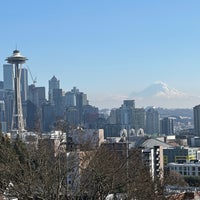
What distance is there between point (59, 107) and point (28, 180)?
15014cm

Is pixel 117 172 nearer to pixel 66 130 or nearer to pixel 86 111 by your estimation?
pixel 66 130

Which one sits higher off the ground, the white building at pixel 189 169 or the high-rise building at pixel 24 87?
the high-rise building at pixel 24 87

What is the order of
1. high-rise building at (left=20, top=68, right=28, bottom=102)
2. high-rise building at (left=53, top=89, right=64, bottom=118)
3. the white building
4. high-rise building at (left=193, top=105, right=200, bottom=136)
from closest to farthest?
1. the white building
2. high-rise building at (left=193, top=105, right=200, bottom=136)
3. high-rise building at (left=53, top=89, right=64, bottom=118)
4. high-rise building at (left=20, top=68, right=28, bottom=102)

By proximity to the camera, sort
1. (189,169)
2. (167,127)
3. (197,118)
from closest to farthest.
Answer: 1. (189,169)
2. (197,118)
3. (167,127)

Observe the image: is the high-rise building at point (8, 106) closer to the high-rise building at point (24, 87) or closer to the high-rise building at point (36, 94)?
the high-rise building at point (24, 87)

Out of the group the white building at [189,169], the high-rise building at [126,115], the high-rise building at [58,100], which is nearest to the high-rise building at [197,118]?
the high-rise building at [126,115]

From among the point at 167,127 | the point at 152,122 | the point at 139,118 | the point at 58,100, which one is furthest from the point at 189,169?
the point at 58,100

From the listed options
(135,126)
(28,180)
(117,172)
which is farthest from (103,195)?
(135,126)

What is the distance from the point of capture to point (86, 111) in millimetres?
158000

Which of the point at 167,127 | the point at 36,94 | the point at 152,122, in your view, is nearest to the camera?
the point at 167,127

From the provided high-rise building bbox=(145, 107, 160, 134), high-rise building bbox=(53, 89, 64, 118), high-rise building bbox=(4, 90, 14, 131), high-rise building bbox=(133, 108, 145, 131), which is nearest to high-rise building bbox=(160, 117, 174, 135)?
high-rise building bbox=(145, 107, 160, 134)

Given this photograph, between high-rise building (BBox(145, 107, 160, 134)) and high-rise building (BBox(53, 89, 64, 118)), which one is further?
high-rise building (BBox(145, 107, 160, 134))

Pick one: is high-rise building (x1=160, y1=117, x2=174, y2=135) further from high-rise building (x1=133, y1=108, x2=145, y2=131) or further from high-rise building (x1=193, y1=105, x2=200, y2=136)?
high-rise building (x1=193, y1=105, x2=200, y2=136)

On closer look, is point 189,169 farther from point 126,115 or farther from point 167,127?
point 126,115
